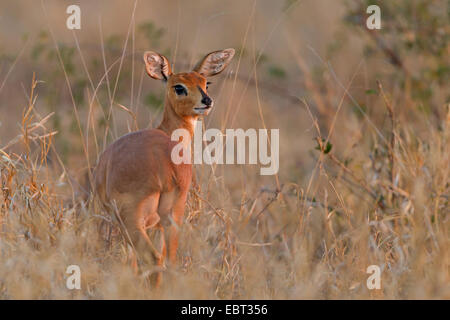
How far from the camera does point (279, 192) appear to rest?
193 inches

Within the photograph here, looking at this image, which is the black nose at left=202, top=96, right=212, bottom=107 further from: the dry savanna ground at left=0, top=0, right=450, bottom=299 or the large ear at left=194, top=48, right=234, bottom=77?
the dry savanna ground at left=0, top=0, right=450, bottom=299

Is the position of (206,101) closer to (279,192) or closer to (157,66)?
(157,66)

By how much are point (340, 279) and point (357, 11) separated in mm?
4599

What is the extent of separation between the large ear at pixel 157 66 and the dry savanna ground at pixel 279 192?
0.31 m

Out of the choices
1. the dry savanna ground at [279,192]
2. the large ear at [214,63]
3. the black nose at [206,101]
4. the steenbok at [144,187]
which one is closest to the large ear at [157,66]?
the large ear at [214,63]

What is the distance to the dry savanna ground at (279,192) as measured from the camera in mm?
3947

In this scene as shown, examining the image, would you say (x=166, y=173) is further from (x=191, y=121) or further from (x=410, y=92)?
(x=410, y=92)

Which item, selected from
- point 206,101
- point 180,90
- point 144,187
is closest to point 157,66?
point 180,90

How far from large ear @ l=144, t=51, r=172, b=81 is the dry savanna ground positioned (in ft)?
1.03

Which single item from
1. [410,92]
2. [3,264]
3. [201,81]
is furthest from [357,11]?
[3,264]

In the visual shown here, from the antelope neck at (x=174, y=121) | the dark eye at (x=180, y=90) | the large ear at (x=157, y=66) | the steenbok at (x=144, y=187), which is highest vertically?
the large ear at (x=157, y=66)

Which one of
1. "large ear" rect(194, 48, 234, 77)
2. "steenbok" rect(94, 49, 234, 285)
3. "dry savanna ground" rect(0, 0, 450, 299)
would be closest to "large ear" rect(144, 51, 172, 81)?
"large ear" rect(194, 48, 234, 77)

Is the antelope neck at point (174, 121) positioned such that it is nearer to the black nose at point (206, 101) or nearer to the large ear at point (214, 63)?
the black nose at point (206, 101)

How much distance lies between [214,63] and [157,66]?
37 cm
